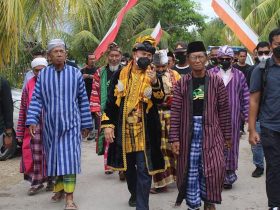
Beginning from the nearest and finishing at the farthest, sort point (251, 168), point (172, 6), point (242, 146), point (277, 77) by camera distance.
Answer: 1. point (277, 77)
2. point (251, 168)
3. point (242, 146)
4. point (172, 6)

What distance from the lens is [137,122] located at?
508 cm

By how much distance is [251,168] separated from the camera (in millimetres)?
7465

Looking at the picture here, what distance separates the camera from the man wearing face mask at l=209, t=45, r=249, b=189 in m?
6.14

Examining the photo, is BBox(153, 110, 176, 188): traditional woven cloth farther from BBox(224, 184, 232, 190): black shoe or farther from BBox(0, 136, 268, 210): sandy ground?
BBox(224, 184, 232, 190): black shoe

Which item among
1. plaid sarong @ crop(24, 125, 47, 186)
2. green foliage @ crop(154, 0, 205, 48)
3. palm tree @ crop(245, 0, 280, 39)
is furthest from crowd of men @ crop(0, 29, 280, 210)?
green foliage @ crop(154, 0, 205, 48)

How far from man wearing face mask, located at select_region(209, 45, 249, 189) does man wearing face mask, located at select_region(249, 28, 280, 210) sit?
1.38m

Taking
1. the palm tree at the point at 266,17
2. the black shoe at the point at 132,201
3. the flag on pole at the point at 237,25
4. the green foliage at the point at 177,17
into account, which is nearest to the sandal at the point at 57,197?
the black shoe at the point at 132,201

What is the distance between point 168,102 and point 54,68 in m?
1.37

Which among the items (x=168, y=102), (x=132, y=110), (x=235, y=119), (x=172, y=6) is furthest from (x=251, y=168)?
(x=172, y=6)

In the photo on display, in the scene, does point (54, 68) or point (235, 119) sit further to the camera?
point (235, 119)

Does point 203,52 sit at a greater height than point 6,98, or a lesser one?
greater

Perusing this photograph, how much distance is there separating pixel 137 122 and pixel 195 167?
72 centimetres

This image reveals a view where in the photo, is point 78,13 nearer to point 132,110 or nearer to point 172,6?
point 132,110

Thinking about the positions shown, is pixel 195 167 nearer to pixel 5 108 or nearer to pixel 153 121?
pixel 153 121
